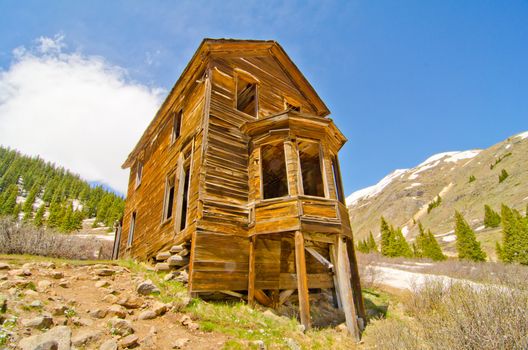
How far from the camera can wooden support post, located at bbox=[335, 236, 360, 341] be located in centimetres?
811

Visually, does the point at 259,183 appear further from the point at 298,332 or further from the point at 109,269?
the point at 109,269

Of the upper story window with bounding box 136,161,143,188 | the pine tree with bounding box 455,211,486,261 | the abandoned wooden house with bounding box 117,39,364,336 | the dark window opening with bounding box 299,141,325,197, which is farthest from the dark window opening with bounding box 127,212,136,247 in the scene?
the pine tree with bounding box 455,211,486,261

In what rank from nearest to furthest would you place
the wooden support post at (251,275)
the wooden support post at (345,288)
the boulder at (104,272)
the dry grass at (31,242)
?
the wooden support post at (345,288) → the wooden support post at (251,275) → the boulder at (104,272) → the dry grass at (31,242)

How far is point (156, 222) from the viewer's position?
12.7 m

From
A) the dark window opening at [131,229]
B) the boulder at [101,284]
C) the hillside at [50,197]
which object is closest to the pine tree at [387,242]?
the dark window opening at [131,229]

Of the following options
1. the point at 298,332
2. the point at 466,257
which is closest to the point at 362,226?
the point at 466,257

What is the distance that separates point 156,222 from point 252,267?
19.3 ft

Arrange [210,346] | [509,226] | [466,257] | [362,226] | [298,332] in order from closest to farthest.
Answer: [210,346]
[298,332]
[509,226]
[466,257]
[362,226]

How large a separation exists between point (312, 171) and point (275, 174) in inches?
74.1

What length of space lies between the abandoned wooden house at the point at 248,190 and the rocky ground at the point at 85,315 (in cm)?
168

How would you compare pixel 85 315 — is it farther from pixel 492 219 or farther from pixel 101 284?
pixel 492 219

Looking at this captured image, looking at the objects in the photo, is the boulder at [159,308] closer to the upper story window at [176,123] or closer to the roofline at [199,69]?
the upper story window at [176,123]

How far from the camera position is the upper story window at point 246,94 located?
13.1 metres

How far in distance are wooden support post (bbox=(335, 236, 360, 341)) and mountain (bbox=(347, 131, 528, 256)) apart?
153 feet
